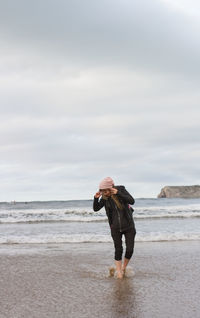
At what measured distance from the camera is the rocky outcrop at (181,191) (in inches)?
5281

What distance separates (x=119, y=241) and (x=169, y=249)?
3.54 meters

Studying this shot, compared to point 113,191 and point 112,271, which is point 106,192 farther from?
point 112,271

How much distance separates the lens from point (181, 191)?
137 meters

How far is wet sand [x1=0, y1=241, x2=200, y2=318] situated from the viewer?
470cm

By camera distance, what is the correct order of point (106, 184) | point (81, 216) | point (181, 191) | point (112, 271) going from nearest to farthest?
point (106, 184) → point (112, 271) → point (81, 216) → point (181, 191)

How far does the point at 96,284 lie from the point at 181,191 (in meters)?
133

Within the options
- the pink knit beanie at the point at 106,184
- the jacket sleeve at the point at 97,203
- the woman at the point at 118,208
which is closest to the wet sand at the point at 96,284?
the woman at the point at 118,208

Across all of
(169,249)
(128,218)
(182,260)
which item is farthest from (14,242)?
(128,218)

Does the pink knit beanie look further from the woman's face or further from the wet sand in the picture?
the wet sand

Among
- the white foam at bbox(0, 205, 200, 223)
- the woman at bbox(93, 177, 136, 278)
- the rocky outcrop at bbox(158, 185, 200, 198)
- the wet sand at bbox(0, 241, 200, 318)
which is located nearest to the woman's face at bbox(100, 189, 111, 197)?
the woman at bbox(93, 177, 136, 278)

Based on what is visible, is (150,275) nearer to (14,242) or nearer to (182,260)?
(182,260)

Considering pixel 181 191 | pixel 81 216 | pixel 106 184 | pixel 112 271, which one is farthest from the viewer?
pixel 181 191

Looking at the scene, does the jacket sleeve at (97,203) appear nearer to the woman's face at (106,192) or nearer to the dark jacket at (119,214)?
the dark jacket at (119,214)

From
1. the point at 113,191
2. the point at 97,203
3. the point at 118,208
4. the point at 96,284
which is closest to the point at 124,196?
the point at 113,191
